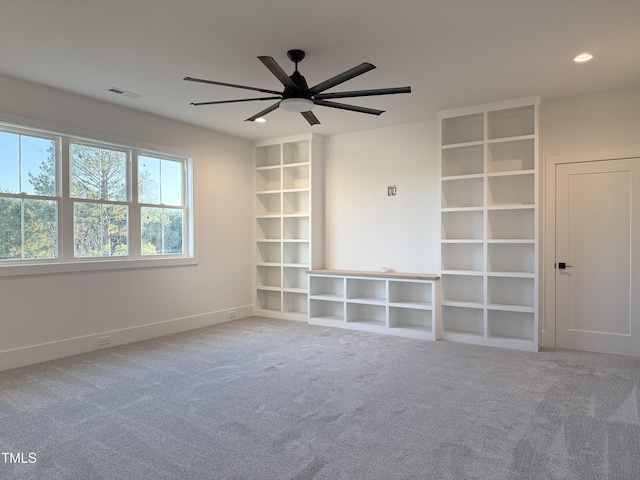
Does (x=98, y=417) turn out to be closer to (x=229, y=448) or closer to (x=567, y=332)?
(x=229, y=448)

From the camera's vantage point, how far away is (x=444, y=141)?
5.23m

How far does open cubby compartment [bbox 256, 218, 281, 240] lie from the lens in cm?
684

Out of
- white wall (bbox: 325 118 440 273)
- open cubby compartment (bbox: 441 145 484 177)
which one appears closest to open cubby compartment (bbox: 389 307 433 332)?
white wall (bbox: 325 118 440 273)

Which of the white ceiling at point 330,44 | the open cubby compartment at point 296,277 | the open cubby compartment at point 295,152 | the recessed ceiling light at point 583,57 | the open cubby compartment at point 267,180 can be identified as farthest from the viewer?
the open cubby compartment at point 267,180

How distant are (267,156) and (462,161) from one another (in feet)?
10.3

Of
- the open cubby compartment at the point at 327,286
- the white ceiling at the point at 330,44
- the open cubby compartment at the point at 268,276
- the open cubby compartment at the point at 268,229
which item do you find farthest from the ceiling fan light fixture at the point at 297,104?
Result: the open cubby compartment at the point at 268,276

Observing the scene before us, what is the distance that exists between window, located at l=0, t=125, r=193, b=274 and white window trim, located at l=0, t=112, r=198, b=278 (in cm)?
1

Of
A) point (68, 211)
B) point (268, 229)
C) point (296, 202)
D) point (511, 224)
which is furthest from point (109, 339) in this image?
point (511, 224)

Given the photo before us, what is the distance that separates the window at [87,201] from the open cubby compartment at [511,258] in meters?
3.98

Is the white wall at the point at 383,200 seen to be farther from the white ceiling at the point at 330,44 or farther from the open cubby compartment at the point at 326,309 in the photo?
the white ceiling at the point at 330,44

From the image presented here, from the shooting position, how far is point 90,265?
4602 mm

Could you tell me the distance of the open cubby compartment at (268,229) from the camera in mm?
6844

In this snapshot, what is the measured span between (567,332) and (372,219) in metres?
2.78

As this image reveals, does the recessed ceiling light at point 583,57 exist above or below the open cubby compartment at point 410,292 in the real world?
above
